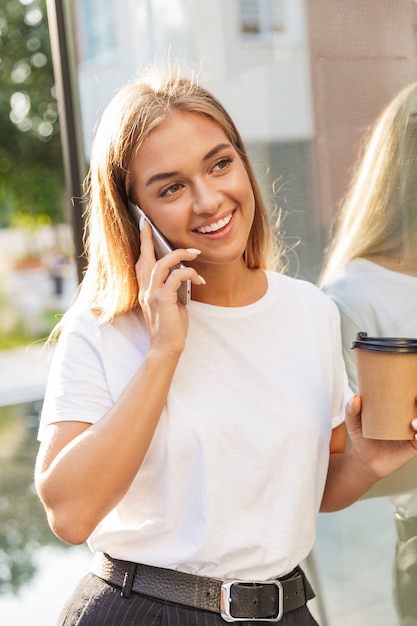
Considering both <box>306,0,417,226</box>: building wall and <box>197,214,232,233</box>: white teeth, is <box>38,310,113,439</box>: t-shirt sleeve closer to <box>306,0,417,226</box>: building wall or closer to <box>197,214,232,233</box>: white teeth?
<box>197,214,232,233</box>: white teeth

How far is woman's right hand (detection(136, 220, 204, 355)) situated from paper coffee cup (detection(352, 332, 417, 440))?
13.2 inches

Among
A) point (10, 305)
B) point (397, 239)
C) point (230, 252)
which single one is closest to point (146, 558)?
point (230, 252)

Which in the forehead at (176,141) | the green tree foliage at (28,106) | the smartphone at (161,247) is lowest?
the green tree foliage at (28,106)

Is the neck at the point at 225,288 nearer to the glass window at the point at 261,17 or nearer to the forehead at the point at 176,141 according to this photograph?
the forehead at the point at 176,141

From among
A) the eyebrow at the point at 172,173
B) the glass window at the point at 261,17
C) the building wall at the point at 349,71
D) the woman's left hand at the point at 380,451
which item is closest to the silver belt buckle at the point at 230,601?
the woman's left hand at the point at 380,451

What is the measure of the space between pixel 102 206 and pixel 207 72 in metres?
0.98

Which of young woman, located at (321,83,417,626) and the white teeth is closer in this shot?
the white teeth

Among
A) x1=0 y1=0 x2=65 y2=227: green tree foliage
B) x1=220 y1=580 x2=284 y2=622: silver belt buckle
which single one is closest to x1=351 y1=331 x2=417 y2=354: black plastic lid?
x1=220 y1=580 x2=284 y2=622: silver belt buckle

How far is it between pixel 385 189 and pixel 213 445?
744 millimetres

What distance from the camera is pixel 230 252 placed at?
172cm

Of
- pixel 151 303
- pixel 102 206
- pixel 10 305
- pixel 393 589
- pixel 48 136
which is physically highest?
pixel 102 206

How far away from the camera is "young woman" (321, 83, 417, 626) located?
1.94 metres

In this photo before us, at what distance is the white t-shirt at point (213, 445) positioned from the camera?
5.50ft

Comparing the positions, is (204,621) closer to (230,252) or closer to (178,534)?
(178,534)
